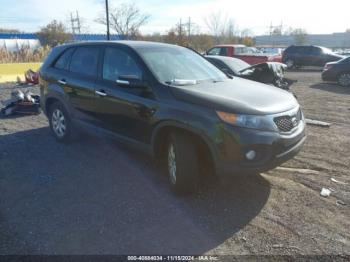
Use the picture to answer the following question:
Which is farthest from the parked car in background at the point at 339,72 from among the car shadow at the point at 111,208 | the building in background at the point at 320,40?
the building in background at the point at 320,40

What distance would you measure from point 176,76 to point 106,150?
203cm

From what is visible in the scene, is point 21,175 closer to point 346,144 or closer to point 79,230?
point 79,230

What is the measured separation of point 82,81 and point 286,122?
3.05 metres

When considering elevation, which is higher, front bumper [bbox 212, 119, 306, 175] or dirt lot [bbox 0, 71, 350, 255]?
front bumper [bbox 212, 119, 306, 175]

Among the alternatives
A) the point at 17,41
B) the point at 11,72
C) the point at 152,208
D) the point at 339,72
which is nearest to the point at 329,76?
the point at 339,72

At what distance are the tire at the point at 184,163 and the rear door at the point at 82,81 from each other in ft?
5.76

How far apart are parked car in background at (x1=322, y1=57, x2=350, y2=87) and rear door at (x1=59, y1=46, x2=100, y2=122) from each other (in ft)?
38.1

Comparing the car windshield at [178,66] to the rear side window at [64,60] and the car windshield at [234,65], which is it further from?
the car windshield at [234,65]

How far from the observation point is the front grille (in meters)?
3.46

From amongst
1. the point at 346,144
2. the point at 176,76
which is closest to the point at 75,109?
the point at 176,76

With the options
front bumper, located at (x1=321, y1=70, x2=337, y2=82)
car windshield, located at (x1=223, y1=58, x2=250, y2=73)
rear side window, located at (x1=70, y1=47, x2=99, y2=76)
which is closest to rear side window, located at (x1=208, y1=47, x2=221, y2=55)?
front bumper, located at (x1=321, y1=70, x2=337, y2=82)

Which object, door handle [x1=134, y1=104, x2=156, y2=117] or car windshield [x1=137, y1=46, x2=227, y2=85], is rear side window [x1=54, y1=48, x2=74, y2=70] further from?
door handle [x1=134, y1=104, x2=156, y2=117]

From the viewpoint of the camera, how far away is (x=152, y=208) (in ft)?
11.7

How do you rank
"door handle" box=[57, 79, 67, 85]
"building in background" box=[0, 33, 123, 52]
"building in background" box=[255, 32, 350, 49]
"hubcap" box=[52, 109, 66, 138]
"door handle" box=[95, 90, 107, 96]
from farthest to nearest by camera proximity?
"building in background" box=[255, 32, 350, 49], "building in background" box=[0, 33, 123, 52], "hubcap" box=[52, 109, 66, 138], "door handle" box=[57, 79, 67, 85], "door handle" box=[95, 90, 107, 96]
